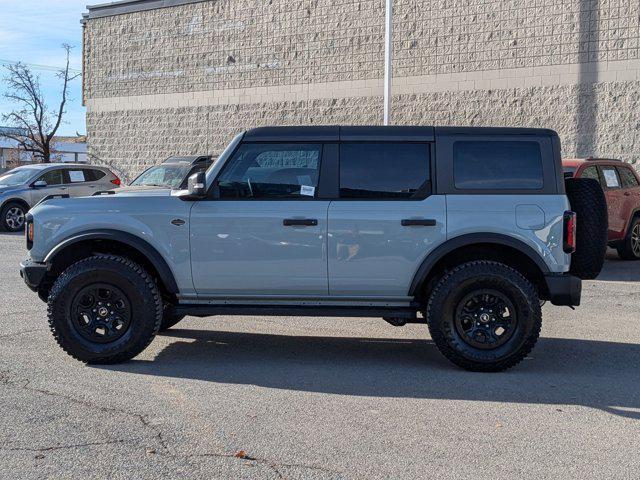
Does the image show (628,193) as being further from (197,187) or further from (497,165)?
(197,187)

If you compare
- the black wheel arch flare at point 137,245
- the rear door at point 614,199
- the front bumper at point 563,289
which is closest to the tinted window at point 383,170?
the front bumper at point 563,289

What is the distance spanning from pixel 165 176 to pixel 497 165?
10.2 metres

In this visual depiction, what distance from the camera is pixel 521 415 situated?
5.64m

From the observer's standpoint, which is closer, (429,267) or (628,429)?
(628,429)

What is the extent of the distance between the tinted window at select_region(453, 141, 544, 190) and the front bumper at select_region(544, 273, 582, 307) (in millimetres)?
761

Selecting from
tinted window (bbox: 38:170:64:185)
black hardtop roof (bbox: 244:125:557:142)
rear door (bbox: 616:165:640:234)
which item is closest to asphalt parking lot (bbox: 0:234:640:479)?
black hardtop roof (bbox: 244:125:557:142)

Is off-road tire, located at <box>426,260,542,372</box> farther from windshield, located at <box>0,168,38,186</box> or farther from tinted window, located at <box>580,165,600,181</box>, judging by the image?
windshield, located at <box>0,168,38,186</box>

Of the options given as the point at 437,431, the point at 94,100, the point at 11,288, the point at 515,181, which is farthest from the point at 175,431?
the point at 94,100

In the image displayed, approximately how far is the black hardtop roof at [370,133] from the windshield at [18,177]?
14813 mm

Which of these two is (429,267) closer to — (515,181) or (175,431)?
(515,181)

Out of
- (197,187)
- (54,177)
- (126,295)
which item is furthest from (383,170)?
(54,177)

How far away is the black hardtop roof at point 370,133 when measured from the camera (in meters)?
7.00

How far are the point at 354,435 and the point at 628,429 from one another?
178cm

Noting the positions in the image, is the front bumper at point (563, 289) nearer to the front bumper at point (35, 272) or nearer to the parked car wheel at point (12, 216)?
the front bumper at point (35, 272)
